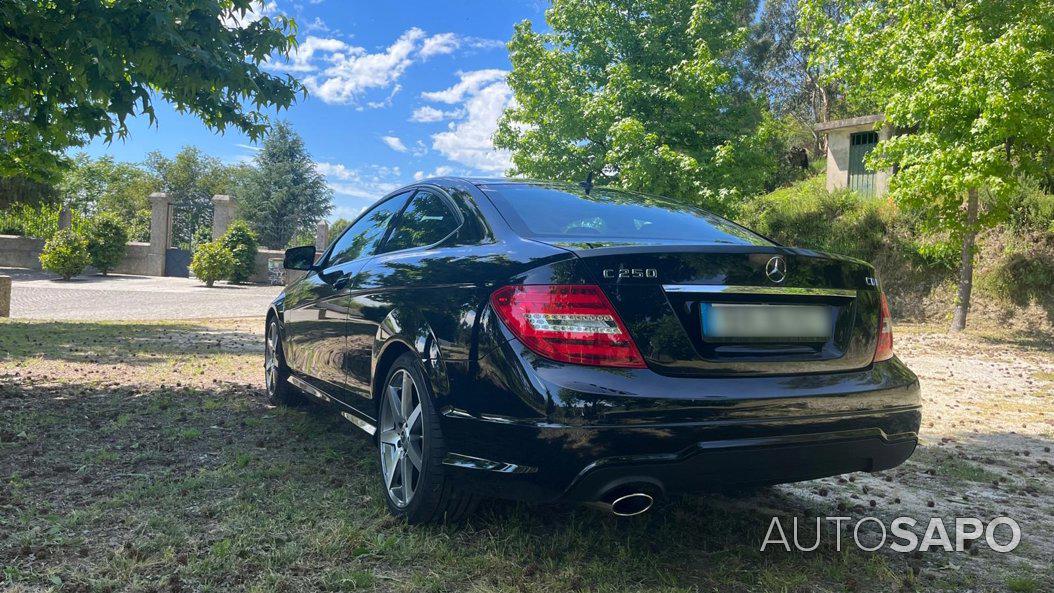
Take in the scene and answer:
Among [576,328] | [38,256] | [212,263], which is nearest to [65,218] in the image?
[38,256]

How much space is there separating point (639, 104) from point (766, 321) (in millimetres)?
18767

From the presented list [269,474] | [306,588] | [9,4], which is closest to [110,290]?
[9,4]

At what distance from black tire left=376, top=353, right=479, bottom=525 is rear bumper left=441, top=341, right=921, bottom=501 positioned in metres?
0.14

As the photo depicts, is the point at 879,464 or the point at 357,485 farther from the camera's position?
the point at 357,485

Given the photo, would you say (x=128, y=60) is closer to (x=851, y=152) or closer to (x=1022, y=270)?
(x=1022, y=270)

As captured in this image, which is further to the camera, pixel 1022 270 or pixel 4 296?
pixel 1022 270

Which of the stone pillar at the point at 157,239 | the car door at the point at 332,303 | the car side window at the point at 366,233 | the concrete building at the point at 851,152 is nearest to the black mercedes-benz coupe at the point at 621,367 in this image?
the car door at the point at 332,303

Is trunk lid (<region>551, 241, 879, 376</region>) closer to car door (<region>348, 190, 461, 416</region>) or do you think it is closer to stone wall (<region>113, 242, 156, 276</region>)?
car door (<region>348, 190, 461, 416</region>)

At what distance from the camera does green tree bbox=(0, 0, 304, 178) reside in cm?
486

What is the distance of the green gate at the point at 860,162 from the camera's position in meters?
23.4

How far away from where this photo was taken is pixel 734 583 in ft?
9.04

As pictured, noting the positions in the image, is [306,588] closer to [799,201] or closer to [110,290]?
[799,201]

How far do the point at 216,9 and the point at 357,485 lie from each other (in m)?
3.61

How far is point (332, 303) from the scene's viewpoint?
4234 millimetres
